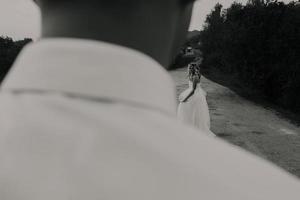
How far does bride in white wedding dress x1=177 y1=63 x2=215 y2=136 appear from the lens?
48.9ft

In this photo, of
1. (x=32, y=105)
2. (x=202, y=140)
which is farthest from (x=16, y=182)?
(x=202, y=140)

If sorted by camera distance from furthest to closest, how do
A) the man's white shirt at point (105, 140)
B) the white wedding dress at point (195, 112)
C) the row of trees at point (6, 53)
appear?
the row of trees at point (6, 53), the white wedding dress at point (195, 112), the man's white shirt at point (105, 140)

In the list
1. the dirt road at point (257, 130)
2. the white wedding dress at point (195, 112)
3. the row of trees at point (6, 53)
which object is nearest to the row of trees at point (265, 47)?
the dirt road at point (257, 130)

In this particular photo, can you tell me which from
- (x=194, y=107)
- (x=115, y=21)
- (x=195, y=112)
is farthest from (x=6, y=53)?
(x=115, y=21)

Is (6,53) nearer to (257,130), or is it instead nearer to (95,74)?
(257,130)

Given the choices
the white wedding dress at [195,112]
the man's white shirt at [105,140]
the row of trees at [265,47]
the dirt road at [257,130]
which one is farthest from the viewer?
the row of trees at [265,47]

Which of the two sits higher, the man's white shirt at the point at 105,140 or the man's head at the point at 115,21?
the man's head at the point at 115,21

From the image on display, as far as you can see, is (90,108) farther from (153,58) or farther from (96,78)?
(153,58)

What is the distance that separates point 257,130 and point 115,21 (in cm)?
1826

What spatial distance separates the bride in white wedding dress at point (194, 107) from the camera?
48.9 ft

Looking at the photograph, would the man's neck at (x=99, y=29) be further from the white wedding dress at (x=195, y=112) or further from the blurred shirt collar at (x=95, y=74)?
the white wedding dress at (x=195, y=112)

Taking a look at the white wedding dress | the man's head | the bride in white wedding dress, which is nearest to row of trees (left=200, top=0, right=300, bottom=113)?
the bride in white wedding dress

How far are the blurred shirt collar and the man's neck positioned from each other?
3 cm

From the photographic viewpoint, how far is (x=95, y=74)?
74 centimetres
